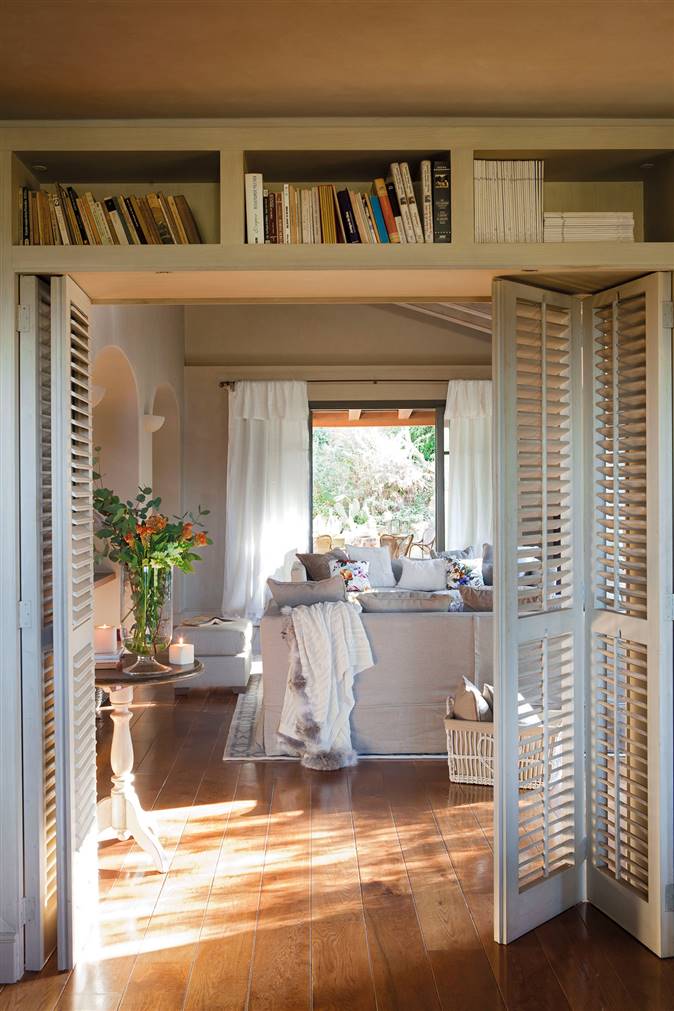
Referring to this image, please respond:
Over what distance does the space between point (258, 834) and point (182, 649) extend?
3.19 ft

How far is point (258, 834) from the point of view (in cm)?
417

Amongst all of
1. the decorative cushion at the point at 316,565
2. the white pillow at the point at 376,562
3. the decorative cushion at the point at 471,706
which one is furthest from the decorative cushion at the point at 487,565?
the decorative cushion at the point at 471,706

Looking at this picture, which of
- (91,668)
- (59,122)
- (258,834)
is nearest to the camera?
(59,122)

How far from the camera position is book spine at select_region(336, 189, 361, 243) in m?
2.98

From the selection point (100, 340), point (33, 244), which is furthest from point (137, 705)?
point (33, 244)

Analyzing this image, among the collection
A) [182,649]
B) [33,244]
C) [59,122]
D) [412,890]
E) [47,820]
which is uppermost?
[59,122]

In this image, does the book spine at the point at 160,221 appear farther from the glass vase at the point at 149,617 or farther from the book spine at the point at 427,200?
the glass vase at the point at 149,617

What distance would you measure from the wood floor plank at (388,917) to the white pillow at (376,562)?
4412 millimetres

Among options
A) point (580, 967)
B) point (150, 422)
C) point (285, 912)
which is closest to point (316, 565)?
point (150, 422)

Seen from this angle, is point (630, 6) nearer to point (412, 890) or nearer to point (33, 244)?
point (33, 244)

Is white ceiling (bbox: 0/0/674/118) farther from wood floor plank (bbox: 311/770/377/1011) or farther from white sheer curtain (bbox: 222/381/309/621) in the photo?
white sheer curtain (bbox: 222/381/309/621)

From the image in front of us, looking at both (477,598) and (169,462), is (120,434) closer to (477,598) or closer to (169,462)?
(169,462)

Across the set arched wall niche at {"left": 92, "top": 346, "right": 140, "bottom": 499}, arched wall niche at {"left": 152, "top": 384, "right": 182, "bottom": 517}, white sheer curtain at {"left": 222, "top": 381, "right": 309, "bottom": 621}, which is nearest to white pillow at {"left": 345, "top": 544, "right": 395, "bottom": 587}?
white sheer curtain at {"left": 222, "top": 381, "right": 309, "bottom": 621}

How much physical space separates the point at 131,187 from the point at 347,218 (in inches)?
32.2
